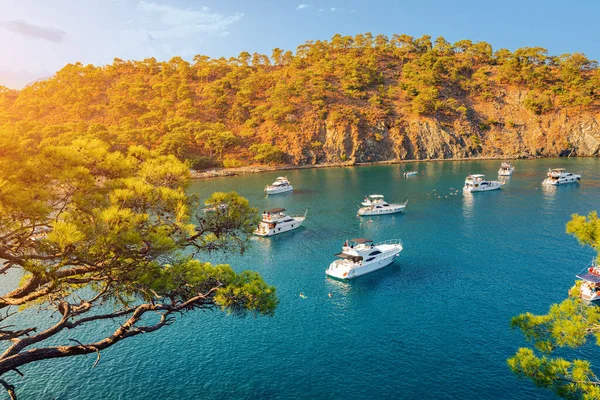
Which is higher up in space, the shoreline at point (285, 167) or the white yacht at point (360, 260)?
the shoreline at point (285, 167)

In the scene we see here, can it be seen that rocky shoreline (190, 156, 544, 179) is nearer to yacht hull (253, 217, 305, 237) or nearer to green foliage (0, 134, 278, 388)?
yacht hull (253, 217, 305, 237)

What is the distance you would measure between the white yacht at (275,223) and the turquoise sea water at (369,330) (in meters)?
2.12

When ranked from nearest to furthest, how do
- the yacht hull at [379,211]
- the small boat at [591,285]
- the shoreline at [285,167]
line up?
the small boat at [591,285]
the yacht hull at [379,211]
the shoreline at [285,167]

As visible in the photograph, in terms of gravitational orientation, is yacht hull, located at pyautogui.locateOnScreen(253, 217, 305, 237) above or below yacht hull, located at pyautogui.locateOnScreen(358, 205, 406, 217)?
below

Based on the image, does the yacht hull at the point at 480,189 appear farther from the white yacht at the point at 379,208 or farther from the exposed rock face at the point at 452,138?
the exposed rock face at the point at 452,138

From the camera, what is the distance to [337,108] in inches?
→ 5492

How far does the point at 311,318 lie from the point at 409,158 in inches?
4536

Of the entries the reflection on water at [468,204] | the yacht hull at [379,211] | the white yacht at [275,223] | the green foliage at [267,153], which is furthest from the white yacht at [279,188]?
the reflection on water at [468,204]

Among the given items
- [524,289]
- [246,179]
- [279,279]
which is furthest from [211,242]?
[246,179]

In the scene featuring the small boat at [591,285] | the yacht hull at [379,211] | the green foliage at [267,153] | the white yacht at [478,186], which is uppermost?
the green foliage at [267,153]

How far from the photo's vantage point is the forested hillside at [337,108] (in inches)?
5094

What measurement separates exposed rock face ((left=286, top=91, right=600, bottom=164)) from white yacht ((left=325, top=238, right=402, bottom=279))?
87.6 meters

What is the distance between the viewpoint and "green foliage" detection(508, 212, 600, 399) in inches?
532

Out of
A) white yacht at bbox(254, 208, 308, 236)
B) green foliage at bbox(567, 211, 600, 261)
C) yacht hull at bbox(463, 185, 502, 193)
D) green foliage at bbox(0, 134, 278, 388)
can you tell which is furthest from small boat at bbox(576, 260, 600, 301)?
yacht hull at bbox(463, 185, 502, 193)
